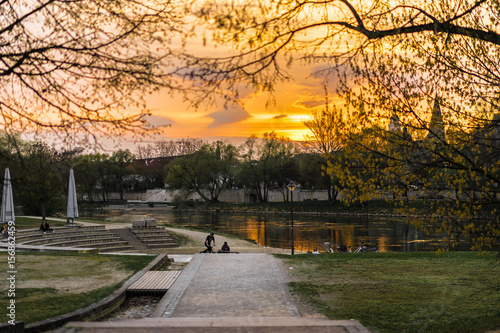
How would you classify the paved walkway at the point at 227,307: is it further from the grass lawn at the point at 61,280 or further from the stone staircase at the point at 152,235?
the stone staircase at the point at 152,235

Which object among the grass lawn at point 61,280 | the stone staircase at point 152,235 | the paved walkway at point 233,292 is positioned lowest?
the stone staircase at point 152,235

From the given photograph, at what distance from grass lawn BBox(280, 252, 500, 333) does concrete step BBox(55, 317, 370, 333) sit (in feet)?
3.61

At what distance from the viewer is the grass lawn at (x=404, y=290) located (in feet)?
28.4

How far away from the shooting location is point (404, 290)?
1138cm

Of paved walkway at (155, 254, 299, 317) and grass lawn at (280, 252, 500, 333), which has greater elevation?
paved walkway at (155, 254, 299, 317)

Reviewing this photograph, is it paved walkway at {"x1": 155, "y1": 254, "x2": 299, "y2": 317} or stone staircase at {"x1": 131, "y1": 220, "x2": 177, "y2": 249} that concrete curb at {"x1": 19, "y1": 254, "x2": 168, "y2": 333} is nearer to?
paved walkway at {"x1": 155, "y1": 254, "x2": 299, "y2": 317}

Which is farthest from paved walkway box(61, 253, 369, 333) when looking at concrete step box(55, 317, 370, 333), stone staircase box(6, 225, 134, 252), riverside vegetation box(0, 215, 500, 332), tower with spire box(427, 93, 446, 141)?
stone staircase box(6, 225, 134, 252)

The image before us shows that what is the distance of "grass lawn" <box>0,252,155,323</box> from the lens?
9.01 m

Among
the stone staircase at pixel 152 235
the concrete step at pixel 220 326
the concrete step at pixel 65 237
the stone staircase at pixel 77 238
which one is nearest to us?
the concrete step at pixel 220 326

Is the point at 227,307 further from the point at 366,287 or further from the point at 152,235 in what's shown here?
the point at 152,235

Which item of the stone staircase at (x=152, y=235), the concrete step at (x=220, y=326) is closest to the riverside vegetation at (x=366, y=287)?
the concrete step at (x=220, y=326)

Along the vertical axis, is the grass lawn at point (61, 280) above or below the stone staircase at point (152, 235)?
above

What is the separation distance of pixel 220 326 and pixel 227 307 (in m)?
1.99

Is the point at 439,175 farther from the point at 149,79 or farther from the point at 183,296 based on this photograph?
the point at 183,296
